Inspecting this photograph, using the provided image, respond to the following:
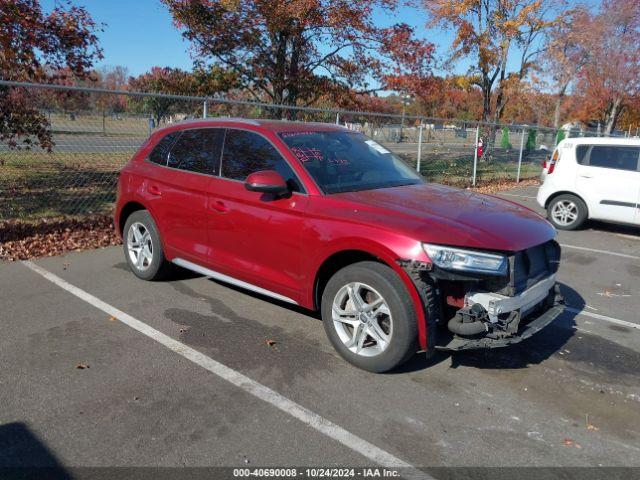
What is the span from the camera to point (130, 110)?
332 inches

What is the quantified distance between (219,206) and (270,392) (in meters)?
1.82

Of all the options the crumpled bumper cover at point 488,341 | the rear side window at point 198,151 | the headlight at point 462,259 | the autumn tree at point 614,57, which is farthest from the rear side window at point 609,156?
the autumn tree at point 614,57

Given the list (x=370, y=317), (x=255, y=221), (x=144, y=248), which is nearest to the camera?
(x=370, y=317)

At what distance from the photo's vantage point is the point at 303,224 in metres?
4.01

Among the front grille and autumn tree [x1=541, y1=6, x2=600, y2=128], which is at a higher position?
autumn tree [x1=541, y1=6, x2=600, y2=128]

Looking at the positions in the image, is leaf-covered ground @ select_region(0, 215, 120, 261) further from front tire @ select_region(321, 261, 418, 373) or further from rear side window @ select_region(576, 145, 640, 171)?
rear side window @ select_region(576, 145, 640, 171)

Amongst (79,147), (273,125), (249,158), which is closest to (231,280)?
(249,158)

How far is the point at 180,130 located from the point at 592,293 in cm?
480

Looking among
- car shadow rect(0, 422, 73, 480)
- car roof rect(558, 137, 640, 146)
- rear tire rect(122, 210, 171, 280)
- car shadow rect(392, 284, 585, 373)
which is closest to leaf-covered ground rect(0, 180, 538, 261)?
rear tire rect(122, 210, 171, 280)

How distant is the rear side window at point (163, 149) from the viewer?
5426mm

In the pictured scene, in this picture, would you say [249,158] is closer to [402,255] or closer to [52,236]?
[402,255]

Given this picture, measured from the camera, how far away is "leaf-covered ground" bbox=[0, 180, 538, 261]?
6664 millimetres

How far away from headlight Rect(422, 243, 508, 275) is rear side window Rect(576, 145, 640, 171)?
6656 millimetres

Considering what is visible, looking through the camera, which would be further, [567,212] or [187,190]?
[567,212]
